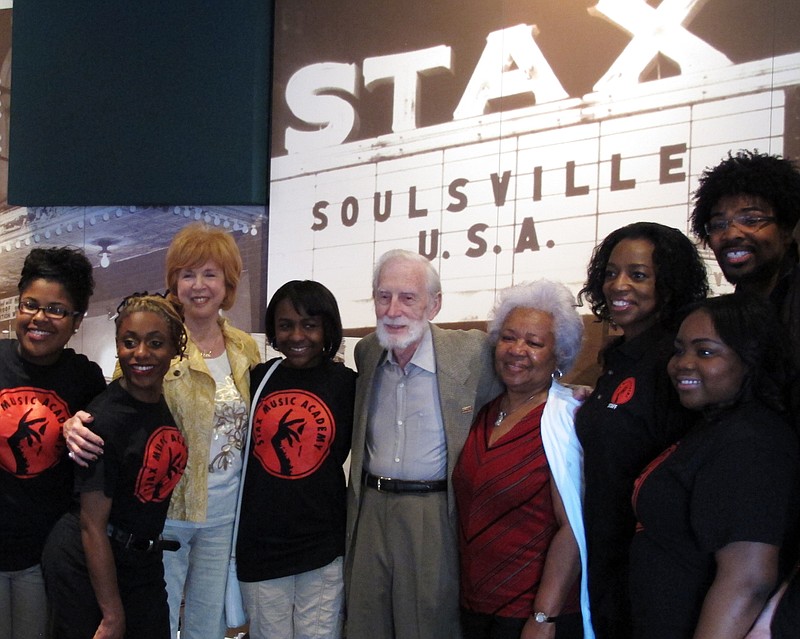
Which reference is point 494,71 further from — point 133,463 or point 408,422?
point 133,463

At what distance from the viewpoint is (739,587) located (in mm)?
1475

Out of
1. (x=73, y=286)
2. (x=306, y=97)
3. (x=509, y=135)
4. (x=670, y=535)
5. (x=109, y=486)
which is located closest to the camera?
(x=670, y=535)

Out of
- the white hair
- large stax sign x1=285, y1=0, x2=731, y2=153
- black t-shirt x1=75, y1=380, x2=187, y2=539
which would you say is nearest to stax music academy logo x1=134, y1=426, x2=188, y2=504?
black t-shirt x1=75, y1=380, x2=187, y2=539

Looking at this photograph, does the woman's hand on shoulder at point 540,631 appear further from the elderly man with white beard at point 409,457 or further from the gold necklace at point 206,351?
the gold necklace at point 206,351

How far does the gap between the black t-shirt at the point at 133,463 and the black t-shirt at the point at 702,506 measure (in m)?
1.39

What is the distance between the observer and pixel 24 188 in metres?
4.85

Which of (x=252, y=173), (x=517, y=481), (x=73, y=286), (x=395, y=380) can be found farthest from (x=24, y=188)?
(x=517, y=481)

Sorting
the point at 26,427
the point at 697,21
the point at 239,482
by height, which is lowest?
the point at 239,482

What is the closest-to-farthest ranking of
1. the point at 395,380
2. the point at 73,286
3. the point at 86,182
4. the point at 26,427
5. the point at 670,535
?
the point at 670,535 → the point at 26,427 → the point at 73,286 → the point at 395,380 → the point at 86,182

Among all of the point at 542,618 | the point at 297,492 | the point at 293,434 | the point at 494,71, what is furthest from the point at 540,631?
the point at 494,71

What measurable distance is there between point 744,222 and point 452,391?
1038 mm

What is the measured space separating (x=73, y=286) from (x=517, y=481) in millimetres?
1570

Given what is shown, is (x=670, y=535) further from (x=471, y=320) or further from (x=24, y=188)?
(x=24, y=188)

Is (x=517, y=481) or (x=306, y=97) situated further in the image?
(x=306, y=97)
